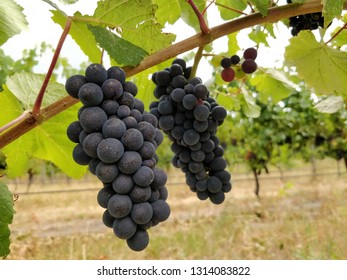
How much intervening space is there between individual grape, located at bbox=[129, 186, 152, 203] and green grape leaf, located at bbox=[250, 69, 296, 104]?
1242 mm

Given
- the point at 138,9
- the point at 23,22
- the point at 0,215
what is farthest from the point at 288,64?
the point at 0,215

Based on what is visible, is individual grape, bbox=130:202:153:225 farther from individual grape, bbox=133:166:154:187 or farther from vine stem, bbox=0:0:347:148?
vine stem, bbox=0:0:347:148

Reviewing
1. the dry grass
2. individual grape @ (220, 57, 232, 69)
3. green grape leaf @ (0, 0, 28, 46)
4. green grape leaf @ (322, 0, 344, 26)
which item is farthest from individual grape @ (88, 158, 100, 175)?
the dry grass

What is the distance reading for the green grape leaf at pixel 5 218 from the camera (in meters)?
0.79

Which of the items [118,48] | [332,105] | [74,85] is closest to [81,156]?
[74,85]

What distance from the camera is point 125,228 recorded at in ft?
2.20

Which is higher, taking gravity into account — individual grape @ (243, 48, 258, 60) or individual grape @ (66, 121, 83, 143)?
individual grape @ (243, 48, 258, 60)

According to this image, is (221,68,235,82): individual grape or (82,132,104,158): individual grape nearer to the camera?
(82,132,104,158): individual grape

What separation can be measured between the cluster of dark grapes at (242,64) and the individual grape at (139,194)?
0.76 m

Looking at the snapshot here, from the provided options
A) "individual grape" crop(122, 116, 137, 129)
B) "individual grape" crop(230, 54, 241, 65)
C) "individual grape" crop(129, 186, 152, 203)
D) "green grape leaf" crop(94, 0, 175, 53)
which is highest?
"individual grape" crop(230, 54, 241, 65)

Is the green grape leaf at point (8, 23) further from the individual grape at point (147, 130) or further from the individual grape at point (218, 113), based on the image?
the individual grape at point (218, 113)

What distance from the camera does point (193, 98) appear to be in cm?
112

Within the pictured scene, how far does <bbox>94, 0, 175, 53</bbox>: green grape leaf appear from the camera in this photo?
899 mm

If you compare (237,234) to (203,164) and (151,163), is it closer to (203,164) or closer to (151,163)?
(203,164)
